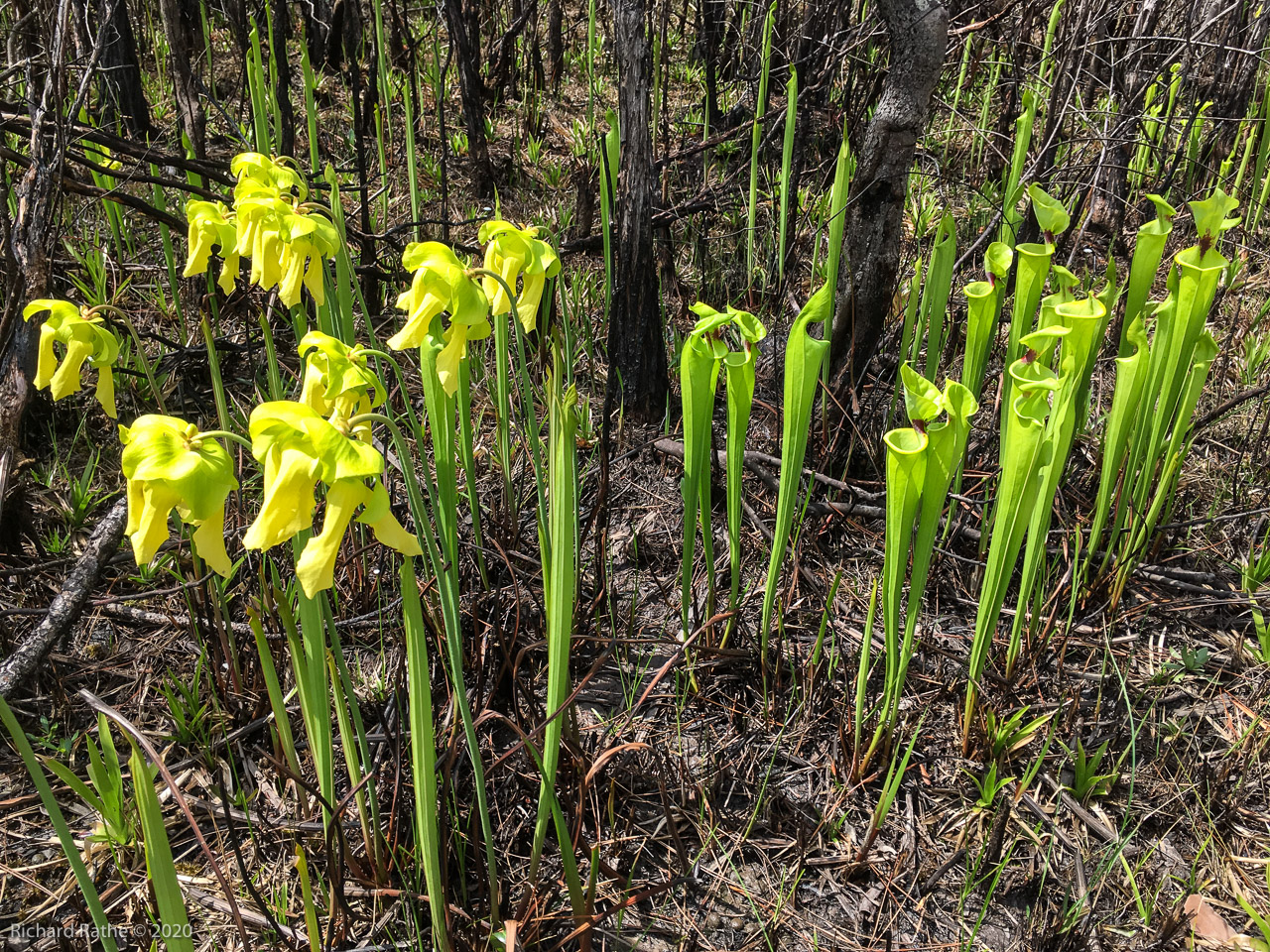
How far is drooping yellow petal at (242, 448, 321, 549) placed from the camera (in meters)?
0.75

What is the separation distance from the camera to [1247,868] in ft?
4.45

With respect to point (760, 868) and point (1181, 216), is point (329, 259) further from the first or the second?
point (1181, 216)

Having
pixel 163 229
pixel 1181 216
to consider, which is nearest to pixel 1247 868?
pixel 1181 216

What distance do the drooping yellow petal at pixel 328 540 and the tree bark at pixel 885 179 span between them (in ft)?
4.76

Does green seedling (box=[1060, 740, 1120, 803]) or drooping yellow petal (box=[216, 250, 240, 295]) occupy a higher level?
drooping yellow petal (box=[216, 250, 240, 295])

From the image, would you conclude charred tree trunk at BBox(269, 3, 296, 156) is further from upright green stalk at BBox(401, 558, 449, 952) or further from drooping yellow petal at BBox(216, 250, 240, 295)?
upright green stalk at BBox(401, 558, 449, 952)

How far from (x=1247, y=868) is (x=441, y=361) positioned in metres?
1.51

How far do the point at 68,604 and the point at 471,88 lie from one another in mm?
2182

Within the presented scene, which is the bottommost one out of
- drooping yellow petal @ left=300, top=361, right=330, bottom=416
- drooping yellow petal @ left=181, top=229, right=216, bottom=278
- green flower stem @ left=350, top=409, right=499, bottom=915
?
green flower stem @ left=350, top=409, right=499, bottom=915

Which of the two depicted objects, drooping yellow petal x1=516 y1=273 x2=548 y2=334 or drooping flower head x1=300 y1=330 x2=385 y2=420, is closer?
drooping flower head x1=300 y1=330 x2=385 y2=420

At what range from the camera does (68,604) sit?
1479 millimetres

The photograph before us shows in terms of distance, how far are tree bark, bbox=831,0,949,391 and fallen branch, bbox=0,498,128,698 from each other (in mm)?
1566

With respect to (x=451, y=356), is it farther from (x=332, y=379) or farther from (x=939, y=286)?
(x=939, y=286)

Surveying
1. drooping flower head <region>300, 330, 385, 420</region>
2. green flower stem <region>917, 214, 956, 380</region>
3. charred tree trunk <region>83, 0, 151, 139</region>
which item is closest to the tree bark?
green flower stem <region>917, 214, 956, 380</region>
